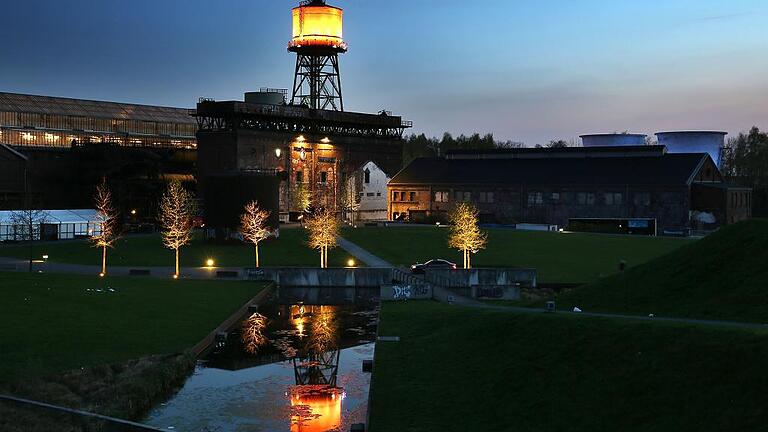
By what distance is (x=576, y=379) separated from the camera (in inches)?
1015

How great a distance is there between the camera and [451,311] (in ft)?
135

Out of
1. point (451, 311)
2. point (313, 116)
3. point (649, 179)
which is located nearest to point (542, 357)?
point (451, 311)

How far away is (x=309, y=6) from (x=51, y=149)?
38546 millimetres

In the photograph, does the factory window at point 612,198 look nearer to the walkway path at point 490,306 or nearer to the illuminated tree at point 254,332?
the walkway path at point 490,306

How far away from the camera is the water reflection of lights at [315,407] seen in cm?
2725

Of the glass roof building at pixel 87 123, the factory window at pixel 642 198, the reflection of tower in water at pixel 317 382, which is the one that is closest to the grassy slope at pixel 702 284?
the reflection of tower in water at pixel 317 382

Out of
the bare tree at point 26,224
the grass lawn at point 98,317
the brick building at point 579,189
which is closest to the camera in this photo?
the grass lawn at point 98,317

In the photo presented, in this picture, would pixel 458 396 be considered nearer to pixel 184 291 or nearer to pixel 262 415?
pixel 262 415

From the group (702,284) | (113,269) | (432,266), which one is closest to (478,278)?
(432,266)

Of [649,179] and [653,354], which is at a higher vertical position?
[649,179]

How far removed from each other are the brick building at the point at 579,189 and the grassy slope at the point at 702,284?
54840 millimetres

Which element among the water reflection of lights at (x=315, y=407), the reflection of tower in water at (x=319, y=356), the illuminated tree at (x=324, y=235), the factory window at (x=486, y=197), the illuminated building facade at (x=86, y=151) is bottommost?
the water reflection of lights at (x=315, y=407)

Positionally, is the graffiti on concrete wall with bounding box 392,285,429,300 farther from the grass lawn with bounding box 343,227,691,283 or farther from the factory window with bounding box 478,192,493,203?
the factory window with bounding box 478,192,493,203

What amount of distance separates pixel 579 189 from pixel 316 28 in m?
42.3
